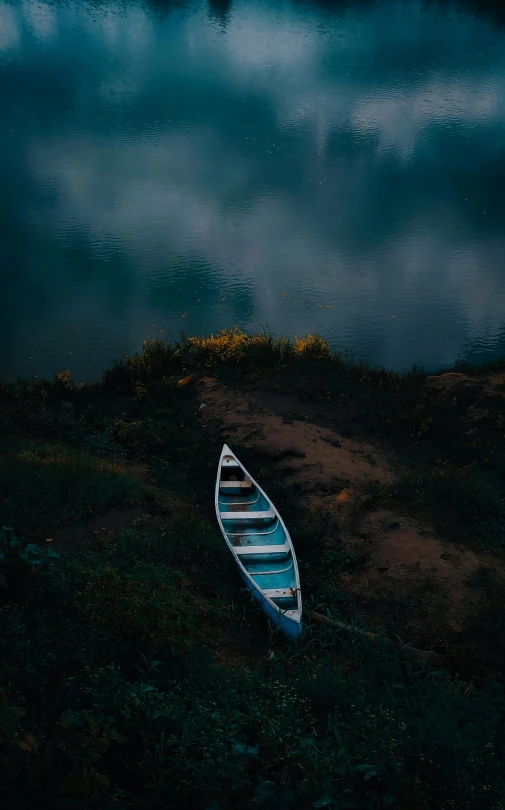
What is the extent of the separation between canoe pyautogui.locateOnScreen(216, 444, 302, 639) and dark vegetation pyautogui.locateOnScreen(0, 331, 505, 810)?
24cm

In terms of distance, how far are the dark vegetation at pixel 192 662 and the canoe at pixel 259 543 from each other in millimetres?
242

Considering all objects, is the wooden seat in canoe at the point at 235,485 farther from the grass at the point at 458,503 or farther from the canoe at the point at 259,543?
the grass at the point at 458,503

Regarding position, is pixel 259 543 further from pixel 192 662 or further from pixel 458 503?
pixel 192 662

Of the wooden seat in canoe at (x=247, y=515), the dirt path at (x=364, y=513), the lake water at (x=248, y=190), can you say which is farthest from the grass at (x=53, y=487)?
the lake water at (x=248, y=190)

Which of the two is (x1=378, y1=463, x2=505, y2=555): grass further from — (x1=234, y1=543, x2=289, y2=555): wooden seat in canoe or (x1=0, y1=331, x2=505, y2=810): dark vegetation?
(x1=234, y1=543, x2=289, y2=555): wooden seat in canoe

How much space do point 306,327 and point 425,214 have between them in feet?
23.5

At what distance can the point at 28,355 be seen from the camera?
1619cm

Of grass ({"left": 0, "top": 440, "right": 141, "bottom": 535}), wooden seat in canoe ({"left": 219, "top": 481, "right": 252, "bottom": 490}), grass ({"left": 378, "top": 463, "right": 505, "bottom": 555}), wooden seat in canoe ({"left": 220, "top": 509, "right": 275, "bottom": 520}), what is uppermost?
grass ({"left": 0, "top": 440, "right": 141, "bottom": 535})

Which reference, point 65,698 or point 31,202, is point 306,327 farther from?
point 65,698

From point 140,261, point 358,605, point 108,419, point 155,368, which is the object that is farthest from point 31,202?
point 358,605

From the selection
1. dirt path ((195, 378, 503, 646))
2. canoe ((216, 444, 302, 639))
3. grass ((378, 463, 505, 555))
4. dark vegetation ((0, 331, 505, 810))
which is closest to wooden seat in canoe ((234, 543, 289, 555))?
canoe ((216, 444, 302, 639))

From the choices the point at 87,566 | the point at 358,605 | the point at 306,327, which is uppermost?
the point at 87,566

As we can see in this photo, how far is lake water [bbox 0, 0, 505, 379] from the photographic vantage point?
17719 millimetres

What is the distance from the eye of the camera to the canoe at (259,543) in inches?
335
